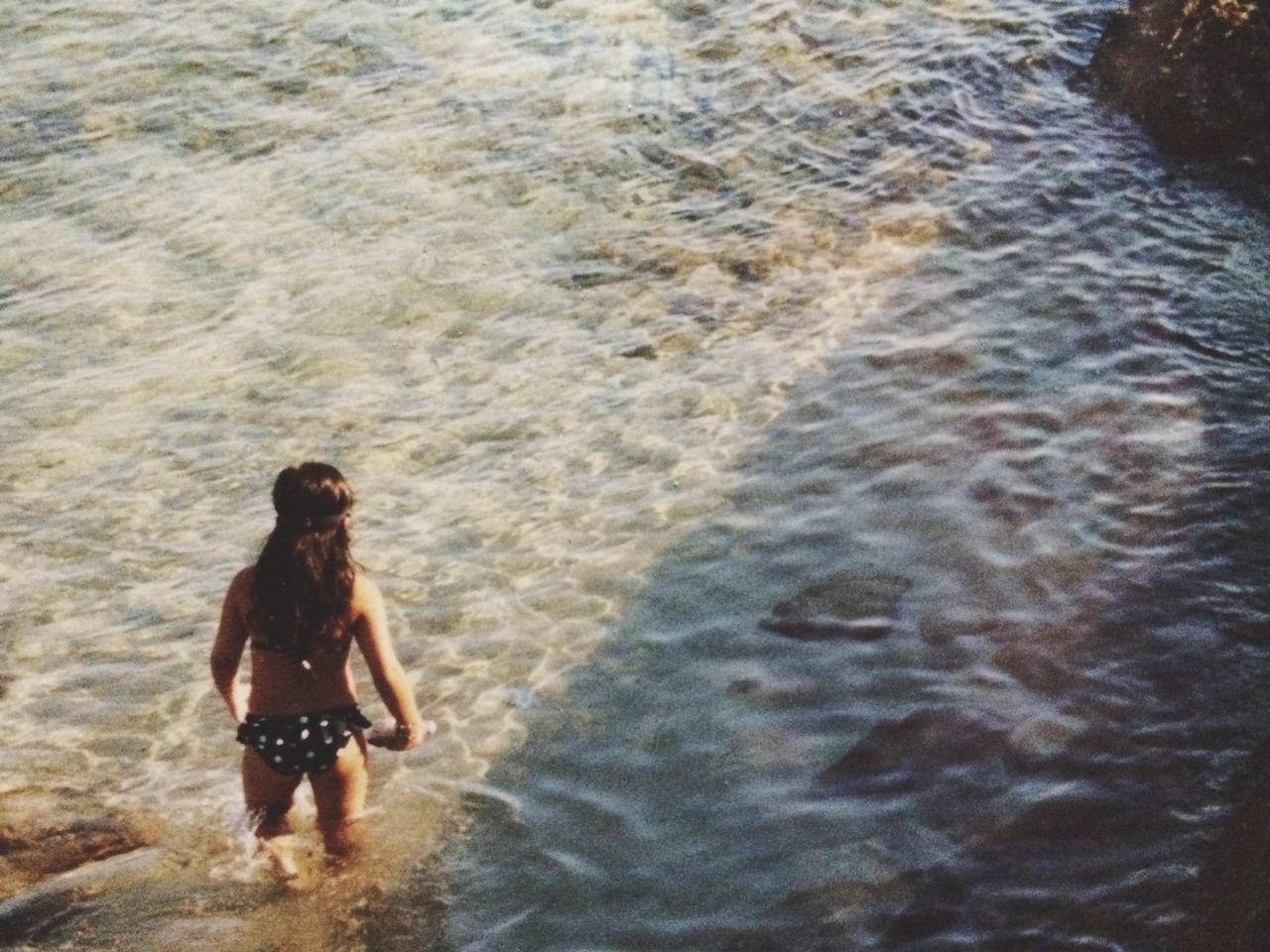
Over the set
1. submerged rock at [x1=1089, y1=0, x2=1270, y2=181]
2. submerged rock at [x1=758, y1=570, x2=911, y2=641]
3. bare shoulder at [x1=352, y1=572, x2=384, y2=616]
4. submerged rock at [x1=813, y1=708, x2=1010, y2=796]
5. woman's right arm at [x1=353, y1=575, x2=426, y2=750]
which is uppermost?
submerged rock at [x1=1089, y1=0, x2=1270, y2=181]

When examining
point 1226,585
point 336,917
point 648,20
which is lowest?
point 336,917

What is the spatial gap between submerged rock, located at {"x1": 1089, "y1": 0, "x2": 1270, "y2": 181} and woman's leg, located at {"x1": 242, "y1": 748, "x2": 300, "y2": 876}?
10.2m

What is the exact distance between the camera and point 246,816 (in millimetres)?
5766

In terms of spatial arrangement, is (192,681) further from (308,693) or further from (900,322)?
(900,322)

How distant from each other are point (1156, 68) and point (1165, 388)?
213 inches

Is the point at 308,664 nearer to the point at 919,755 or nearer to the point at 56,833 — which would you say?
the point at 56,833

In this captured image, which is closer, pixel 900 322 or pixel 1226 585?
pixel 1226 585

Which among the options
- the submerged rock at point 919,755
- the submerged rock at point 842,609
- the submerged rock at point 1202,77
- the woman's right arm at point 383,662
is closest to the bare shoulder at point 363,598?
the woman's right arm at point 383,662

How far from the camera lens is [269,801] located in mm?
5516

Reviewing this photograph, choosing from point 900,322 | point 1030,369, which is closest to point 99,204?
point 900,322

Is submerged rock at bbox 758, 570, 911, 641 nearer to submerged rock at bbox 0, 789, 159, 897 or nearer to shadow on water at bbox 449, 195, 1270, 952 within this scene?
shadow on water at bbox 449, 195, 1270, 952

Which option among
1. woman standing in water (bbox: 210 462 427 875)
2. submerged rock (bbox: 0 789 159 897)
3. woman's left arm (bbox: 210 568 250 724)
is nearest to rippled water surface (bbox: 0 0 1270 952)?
submerged rock (bbox: 0 789 159 897)

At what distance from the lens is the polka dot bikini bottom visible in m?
5.29

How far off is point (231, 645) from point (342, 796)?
0.92 metres
